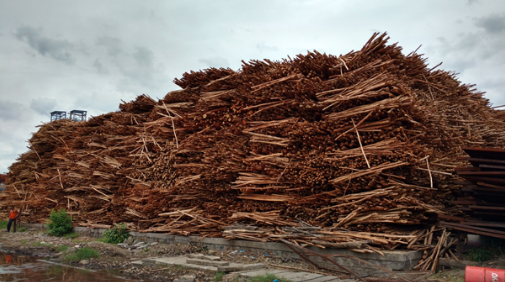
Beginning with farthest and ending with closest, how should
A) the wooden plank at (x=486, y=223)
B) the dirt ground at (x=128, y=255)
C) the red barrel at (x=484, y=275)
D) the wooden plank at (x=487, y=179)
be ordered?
the dirt ground at (x=128, y=255) < the wooden plank at (x=486, y=223) < the wooden plank at (x=487, y=179) < the red barrel at (x=484, y=275)

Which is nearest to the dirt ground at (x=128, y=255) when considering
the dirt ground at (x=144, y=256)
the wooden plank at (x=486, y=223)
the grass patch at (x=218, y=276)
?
the dirt ground at (x=144, y=256)

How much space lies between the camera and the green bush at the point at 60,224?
14867mm

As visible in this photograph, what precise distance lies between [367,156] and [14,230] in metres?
16.2

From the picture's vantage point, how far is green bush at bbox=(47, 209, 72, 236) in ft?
48.8

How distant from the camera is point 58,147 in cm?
1905

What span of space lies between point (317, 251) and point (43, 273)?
237 inches

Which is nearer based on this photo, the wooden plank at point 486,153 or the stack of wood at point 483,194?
the wooden plank at point 486,153

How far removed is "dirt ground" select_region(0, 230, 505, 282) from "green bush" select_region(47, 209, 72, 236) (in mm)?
284

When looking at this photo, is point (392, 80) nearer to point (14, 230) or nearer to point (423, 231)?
point (423, 231)

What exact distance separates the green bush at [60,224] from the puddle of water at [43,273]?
4448 millimetres

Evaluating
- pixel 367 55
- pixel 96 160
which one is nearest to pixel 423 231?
pixel 367 55

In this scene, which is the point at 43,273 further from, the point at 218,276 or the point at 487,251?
the point at 487,251

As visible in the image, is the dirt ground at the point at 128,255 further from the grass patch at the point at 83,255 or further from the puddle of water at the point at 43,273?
the puddle of water at the point at 43,273

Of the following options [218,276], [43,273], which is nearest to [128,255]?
[43,273]
